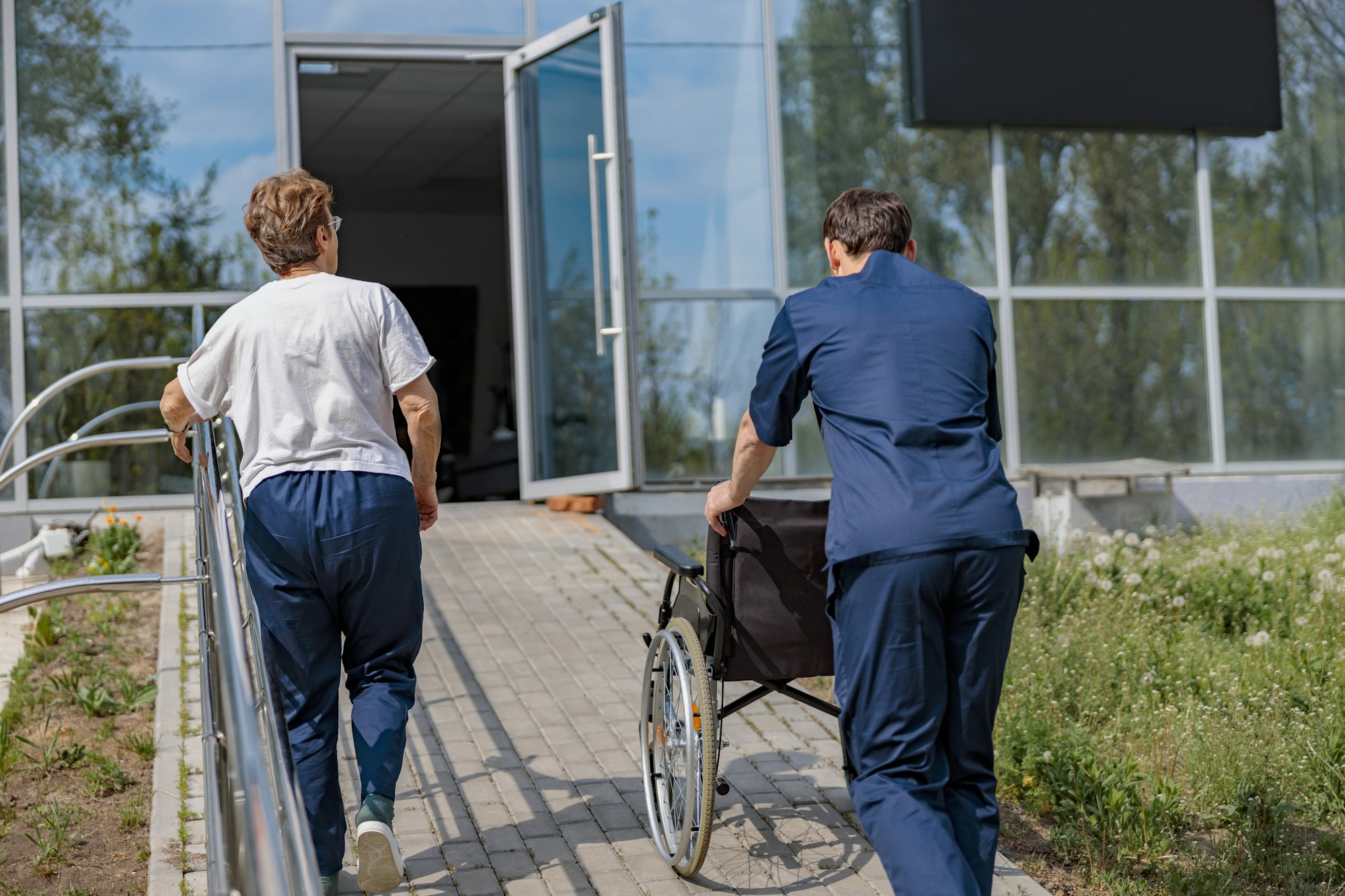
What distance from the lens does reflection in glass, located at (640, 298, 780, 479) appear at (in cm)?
912

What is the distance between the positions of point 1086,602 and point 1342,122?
6.70 meters

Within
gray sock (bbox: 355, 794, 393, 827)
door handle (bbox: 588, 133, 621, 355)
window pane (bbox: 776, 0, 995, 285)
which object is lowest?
gray sock (bbox: 355, 794, 393, 827)

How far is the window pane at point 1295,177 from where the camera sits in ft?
33.5

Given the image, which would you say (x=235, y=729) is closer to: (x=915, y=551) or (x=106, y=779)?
(x=915, y=551)

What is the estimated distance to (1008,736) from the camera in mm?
4145

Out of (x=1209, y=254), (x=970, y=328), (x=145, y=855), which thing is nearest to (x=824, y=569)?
(x=970, y=328)

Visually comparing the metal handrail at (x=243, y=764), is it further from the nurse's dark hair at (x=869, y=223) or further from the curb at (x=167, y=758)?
the nurse's dark hair at (x=869, y=223)

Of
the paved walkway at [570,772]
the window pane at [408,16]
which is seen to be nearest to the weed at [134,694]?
the paved walkway at [570,772]

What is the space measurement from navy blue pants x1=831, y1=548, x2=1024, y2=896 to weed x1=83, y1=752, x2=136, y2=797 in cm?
261

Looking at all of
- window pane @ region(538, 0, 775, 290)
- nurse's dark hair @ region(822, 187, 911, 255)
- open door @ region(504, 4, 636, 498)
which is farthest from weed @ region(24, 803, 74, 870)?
window pane @ region(538, 0, 775, 290)

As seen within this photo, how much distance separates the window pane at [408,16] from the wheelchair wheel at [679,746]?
22.3ft

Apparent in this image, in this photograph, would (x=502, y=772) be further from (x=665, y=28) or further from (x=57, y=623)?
(x=665, y=28)

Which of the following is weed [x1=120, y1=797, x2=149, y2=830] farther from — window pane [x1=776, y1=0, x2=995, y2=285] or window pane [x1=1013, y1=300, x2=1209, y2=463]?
window pane [x1=1013, y1=300, x2=1209, y2=463]

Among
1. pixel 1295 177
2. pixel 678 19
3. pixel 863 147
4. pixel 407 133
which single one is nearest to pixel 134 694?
pixel 678 19
